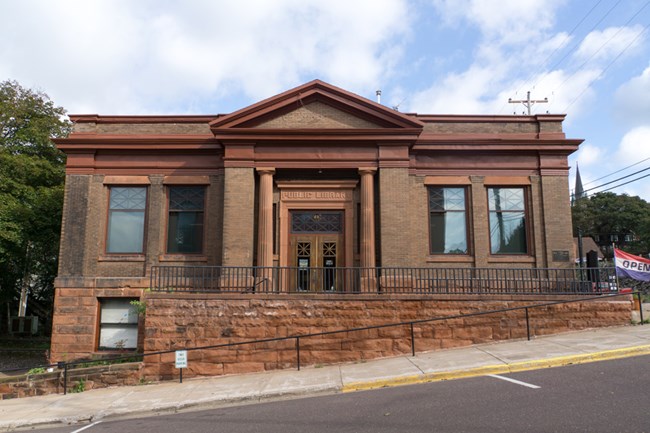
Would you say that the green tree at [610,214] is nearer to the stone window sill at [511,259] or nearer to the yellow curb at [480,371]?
the stone window sill at [511,259]

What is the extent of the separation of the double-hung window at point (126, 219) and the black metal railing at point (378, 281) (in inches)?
68.6

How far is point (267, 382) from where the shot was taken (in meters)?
11.4

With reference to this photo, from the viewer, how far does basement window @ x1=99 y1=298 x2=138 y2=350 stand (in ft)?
54.3

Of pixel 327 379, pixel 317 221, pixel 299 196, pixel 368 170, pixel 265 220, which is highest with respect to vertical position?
pixel 368 170

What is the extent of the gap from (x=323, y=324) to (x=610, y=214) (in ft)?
263

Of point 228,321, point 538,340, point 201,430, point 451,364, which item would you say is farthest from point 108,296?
point 538,340

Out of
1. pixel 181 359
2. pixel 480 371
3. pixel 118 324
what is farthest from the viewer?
pixel 118 324

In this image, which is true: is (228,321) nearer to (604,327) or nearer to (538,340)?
(538,340)

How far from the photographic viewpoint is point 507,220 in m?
18.0

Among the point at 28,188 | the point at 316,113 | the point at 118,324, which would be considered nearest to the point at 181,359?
the point at 118,324

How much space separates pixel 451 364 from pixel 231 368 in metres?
5.65

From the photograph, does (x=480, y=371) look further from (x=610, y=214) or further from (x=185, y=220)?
(x=610, y=214)

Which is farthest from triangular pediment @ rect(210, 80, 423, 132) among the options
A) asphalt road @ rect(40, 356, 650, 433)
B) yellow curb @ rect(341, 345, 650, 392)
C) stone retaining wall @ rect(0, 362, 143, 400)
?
asphalt road @ rect(40, 356, 650, 433)

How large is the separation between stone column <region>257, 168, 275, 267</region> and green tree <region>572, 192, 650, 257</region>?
7225cm
